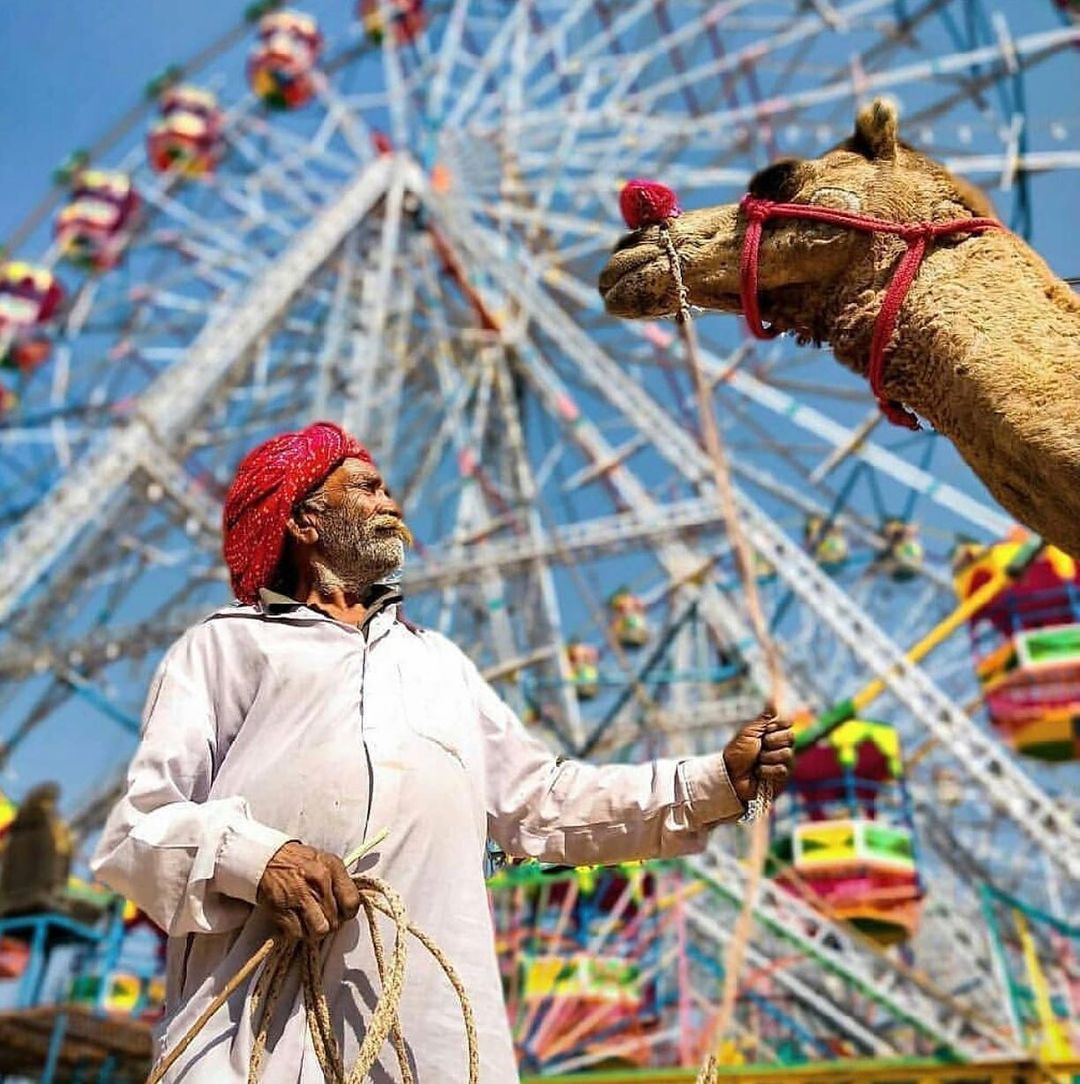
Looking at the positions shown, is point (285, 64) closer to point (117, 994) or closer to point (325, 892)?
point (117, 994)

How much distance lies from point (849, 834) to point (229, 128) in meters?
11.7

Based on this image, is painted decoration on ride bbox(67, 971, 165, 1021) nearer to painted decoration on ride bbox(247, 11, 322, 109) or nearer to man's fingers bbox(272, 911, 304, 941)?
man's fingers bbox(272, 911, 304, 941)

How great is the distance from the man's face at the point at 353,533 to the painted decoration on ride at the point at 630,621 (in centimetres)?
1431

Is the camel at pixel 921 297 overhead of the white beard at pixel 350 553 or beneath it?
overhead

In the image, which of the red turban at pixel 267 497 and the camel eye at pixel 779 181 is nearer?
the red turban at pixel 267 497

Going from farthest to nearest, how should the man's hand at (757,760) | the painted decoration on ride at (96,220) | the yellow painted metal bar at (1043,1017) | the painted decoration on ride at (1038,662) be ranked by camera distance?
the painted decoration on ride at (96,220) → the painted decoration on ride at (1038,662) → the yellow painted metal bar at (1043,1017) → the man's hand at (757,760)

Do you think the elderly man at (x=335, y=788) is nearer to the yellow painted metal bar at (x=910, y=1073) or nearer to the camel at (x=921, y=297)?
the camel at (x=921, y=297)

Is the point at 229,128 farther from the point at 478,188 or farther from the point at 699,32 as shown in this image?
the point at 699,32

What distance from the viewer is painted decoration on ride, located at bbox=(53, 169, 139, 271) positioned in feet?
47.6

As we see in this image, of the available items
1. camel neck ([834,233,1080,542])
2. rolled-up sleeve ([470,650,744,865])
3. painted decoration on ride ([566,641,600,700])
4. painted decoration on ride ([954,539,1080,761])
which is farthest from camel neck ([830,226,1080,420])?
painted decoration on ride ([566,641,600,700])

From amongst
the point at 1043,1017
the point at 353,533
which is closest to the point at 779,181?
the point at 353,533

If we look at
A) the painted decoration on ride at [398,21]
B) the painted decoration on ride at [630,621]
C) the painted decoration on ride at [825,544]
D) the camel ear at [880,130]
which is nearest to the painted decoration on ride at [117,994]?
the camel ear at [880,130]

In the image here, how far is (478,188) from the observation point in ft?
41.5

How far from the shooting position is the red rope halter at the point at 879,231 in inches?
70.6
